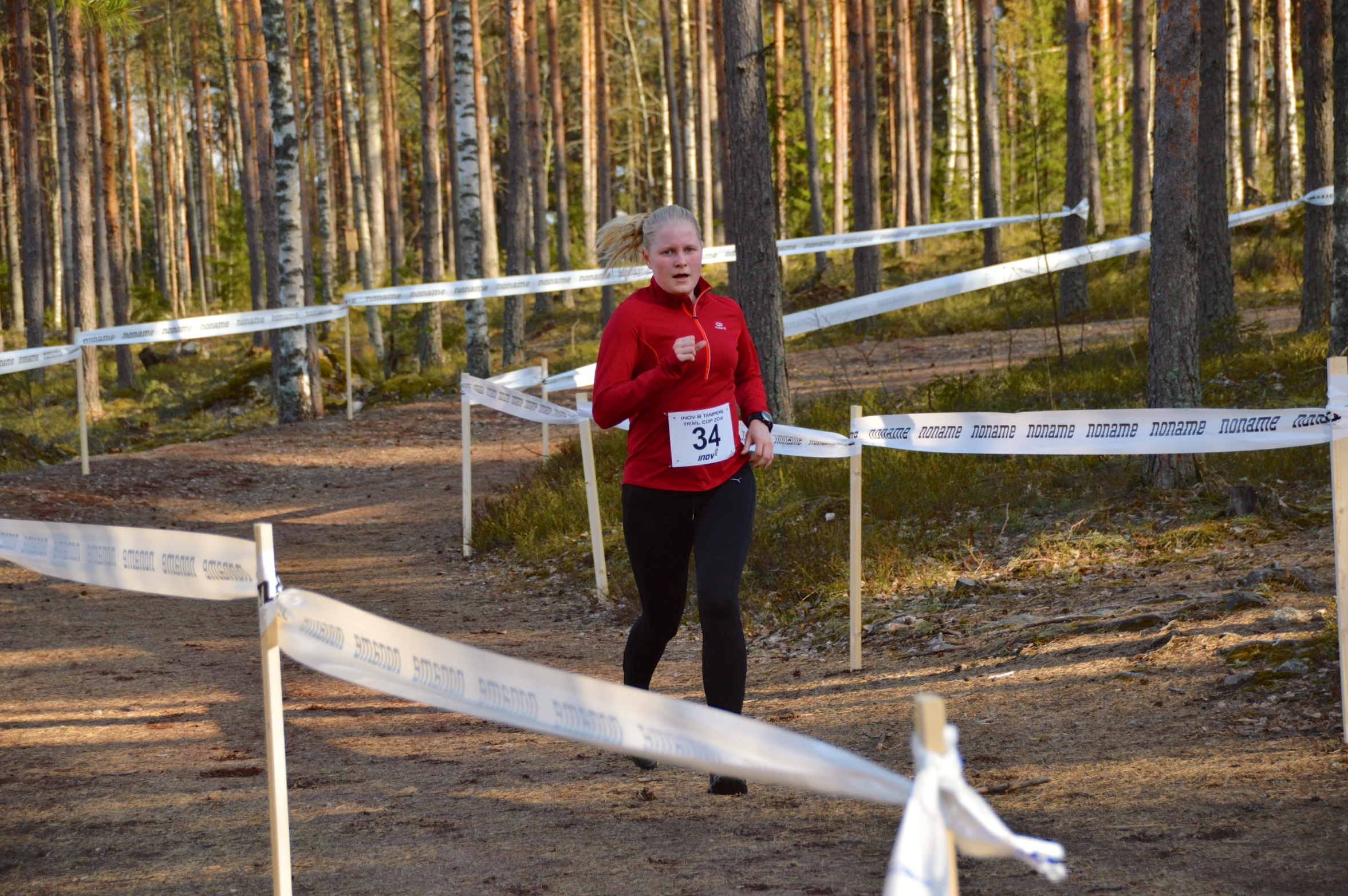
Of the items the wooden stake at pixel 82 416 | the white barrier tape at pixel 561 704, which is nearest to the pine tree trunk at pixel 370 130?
the wooden stake at pixel 82 416

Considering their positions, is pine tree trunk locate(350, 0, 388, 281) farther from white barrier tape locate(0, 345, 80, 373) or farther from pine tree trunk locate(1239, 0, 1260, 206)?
pine tree trunk locate(1239, 0, 1260, 206)

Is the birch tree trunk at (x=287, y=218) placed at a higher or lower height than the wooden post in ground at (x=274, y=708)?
higher

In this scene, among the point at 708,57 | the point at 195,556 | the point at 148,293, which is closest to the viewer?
the point at 195,556

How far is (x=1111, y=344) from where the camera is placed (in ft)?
41.8

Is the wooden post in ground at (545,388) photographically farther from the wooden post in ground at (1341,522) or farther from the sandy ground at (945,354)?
the wooden post in ground at (1341,522)

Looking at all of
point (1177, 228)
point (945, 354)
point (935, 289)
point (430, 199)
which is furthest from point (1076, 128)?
point (430, 199)

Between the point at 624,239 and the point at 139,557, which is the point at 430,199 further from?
the point at 139,557

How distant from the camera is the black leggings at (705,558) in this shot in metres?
3.88

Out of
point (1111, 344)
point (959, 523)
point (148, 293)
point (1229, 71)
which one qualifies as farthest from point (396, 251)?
point (959, 523)

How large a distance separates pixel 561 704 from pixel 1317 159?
1322cm

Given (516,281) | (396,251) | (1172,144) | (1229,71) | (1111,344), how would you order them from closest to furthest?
(1172,144) < (1111,344) < (516,281) < (1229,71) < (396,251)

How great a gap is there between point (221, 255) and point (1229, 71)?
4339cm

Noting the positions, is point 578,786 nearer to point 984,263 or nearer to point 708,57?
point 984,263

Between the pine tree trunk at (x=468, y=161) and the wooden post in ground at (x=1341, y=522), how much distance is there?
51.8ft
